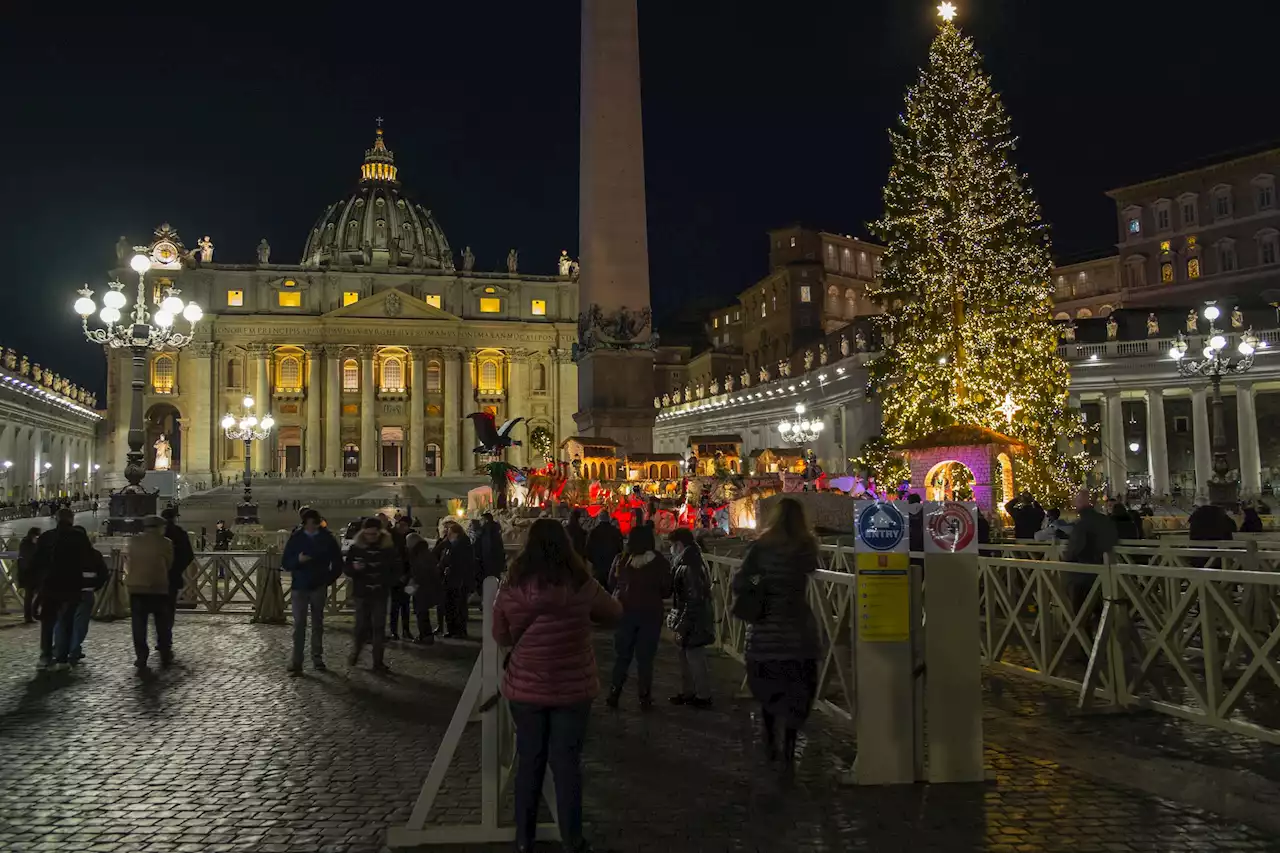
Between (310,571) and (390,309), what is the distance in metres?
88.3

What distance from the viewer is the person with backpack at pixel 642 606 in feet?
28.0

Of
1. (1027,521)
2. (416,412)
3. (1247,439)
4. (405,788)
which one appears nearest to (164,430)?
(416,412)

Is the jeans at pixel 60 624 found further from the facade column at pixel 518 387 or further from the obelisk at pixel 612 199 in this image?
the facade column at pixel 518 387

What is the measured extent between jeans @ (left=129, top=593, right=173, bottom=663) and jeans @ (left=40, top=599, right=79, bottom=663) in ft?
1.97

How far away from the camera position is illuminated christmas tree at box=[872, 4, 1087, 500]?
26.3m

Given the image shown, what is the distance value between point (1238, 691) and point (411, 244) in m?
119

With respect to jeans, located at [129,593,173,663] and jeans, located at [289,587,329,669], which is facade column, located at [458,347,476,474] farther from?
jeans, located at [289,587,329,669]

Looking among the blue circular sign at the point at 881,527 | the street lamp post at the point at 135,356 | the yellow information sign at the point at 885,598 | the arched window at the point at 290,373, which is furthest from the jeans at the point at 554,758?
the arched window at the point at 290,373

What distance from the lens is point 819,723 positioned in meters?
8.08

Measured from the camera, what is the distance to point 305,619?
1049cm

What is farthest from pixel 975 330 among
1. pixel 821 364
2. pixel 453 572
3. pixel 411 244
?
pixel 411 244

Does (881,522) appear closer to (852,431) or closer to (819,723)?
(819,723)

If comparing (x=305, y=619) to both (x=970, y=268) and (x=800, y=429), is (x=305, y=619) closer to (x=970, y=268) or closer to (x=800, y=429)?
(x=970, y=268)

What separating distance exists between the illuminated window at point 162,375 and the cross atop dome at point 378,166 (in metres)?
42.3
